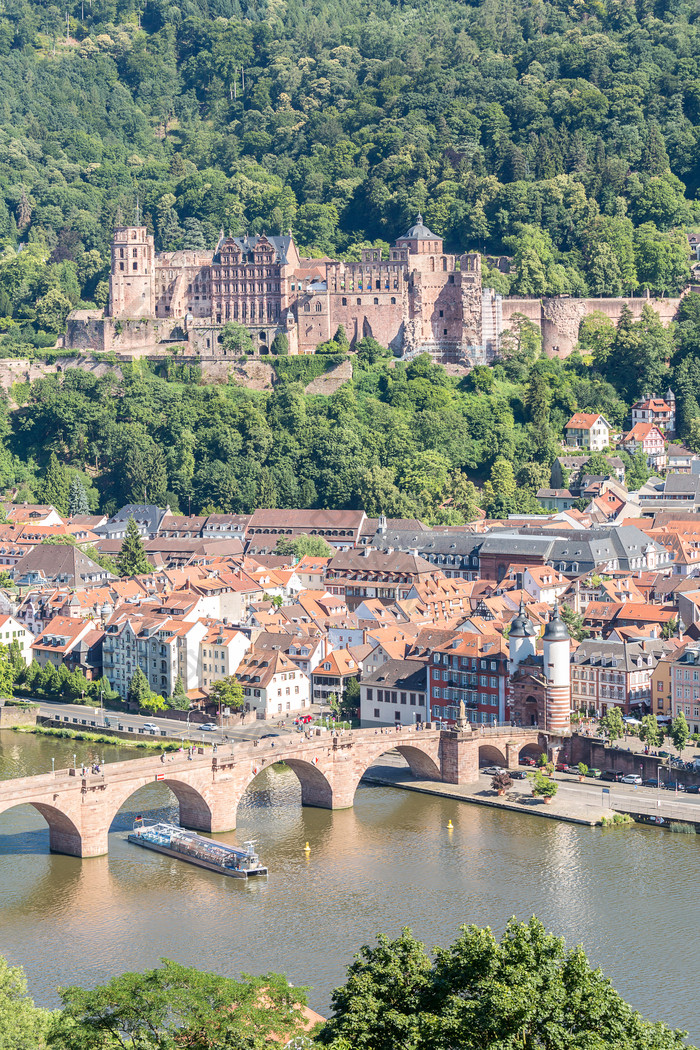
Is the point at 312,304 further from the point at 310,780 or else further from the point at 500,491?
the point at 310,780

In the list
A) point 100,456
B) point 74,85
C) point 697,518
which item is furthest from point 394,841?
point 74,85

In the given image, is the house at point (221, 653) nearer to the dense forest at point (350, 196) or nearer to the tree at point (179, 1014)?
the dense forest at point (350, 196)

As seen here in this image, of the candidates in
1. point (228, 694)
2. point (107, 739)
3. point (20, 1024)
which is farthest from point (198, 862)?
point (20, 1024)

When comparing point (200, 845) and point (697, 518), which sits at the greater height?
point (697, 518)

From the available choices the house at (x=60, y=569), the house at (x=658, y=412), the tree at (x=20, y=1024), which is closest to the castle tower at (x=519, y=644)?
the house at (x=60, y=569)

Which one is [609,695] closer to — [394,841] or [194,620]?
[394,841]

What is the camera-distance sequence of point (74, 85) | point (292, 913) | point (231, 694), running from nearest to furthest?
point (292, 913) → point (231, 694) → point (74, 85)
